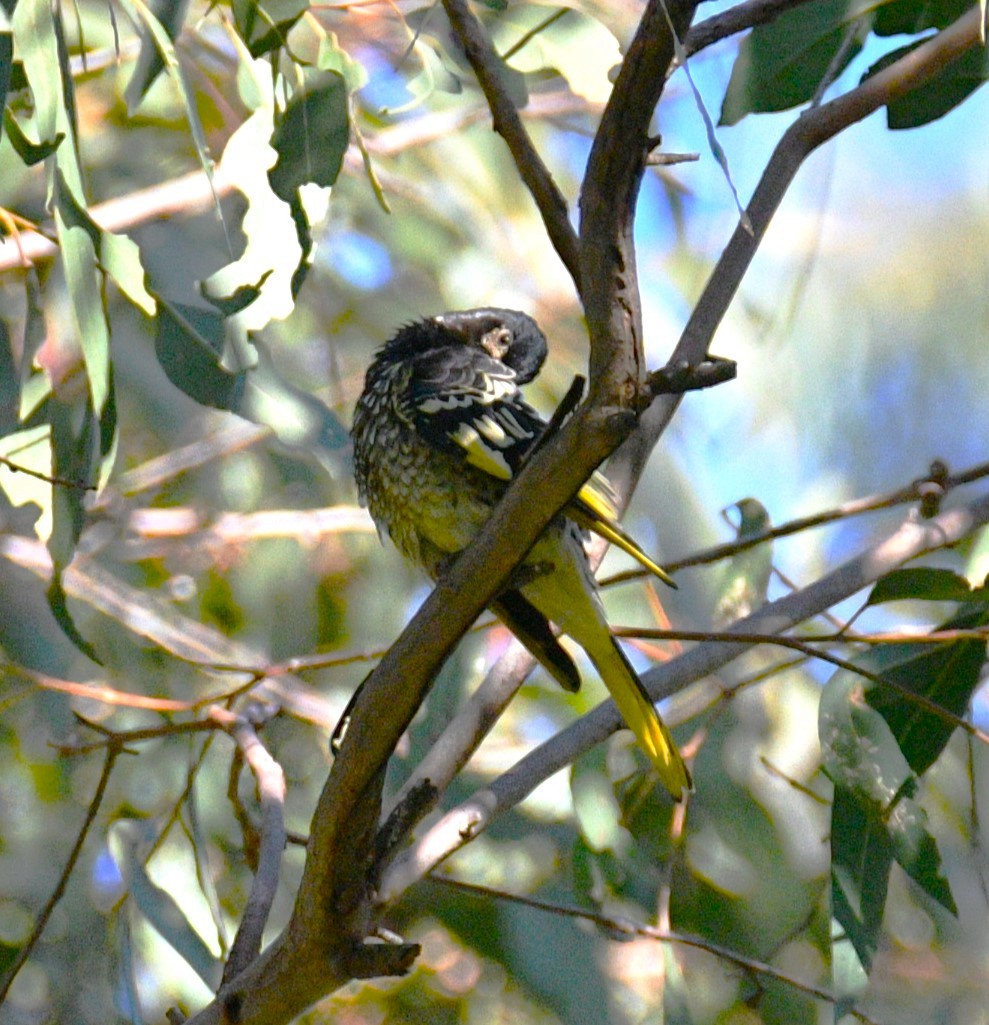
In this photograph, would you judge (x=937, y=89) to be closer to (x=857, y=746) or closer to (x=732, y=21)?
(x=732, y=21)

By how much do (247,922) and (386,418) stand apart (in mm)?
899

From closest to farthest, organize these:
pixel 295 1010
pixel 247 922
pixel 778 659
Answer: pixel 295 1010
pixel 247 922
pixel 778 659

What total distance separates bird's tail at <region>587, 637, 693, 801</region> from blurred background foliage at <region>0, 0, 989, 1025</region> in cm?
34

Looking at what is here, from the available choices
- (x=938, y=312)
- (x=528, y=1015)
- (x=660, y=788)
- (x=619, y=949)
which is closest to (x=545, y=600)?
(x=660, y=788)

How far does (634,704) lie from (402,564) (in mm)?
1706

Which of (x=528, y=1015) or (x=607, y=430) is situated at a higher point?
(x=607, y=430)

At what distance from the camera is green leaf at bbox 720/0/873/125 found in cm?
226

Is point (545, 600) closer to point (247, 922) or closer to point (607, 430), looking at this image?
point (247, 922)

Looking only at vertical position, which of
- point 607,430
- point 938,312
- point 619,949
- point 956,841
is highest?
point 938,312

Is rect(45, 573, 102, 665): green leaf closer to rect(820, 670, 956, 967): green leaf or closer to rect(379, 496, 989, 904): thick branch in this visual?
rect(379, 496, 989, 904): thick branch

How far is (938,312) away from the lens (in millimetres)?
3723

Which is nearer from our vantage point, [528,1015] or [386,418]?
[386,418]

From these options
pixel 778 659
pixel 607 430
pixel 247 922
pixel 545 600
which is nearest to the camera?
pixel 607 430

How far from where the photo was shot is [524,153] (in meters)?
1.58
